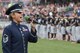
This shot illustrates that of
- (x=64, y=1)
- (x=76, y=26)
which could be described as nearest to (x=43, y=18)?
(x=76, y=26)

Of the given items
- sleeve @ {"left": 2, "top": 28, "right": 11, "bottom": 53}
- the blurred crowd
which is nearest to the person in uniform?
sleeve @ {"left": 2, "top": 28, "right": 11, "bottom": 53}

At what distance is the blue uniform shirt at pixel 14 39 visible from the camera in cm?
680

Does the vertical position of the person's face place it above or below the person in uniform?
above

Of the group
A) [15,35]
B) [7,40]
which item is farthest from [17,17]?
[7,40]

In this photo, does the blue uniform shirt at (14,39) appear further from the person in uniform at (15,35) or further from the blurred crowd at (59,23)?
the blurred crowd at (59,23)

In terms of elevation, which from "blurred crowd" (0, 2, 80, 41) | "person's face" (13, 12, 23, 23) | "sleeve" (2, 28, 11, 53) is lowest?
"blurred crowd" (0, 2, 80, 41)

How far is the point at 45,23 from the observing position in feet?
84.7

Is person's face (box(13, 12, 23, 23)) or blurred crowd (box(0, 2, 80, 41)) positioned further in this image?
blurred crowd (box(0, 2, 80, 41))

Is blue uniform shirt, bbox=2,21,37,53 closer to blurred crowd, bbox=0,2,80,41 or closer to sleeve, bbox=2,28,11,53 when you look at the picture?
sleeve, bbox=2,28,11,53

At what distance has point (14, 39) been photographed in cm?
686

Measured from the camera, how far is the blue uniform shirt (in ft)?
22.3

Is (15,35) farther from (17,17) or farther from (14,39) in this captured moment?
(17,17)

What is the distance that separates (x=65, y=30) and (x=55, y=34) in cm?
139

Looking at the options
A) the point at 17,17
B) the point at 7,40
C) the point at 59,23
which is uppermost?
the point at 17,17
